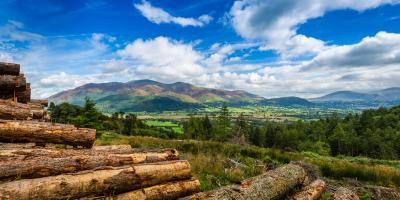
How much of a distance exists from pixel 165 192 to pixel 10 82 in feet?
30.2

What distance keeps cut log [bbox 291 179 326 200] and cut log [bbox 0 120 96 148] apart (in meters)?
6.18

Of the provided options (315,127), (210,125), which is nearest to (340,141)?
(315,127)

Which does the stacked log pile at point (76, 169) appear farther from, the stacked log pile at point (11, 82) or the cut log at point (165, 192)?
the stacked log pile at point (11, 82)

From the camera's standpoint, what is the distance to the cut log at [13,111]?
9977 millimetres

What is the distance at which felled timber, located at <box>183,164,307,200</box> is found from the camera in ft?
23.8

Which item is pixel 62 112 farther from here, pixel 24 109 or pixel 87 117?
pixel 24 109

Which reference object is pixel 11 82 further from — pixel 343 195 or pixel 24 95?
pixel 343 195

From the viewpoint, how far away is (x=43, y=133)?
8.80 m

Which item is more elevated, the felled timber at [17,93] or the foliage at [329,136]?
the felled timber at [17,93]

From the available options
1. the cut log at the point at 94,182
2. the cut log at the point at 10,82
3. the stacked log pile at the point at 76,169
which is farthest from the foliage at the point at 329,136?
the cut log at the point at 94,182

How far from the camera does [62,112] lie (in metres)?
75.6

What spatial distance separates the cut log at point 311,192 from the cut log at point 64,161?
3.76 m

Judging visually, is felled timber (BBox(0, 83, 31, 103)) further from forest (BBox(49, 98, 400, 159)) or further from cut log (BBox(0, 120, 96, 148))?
forest (BBox(49, 98, 400, 159))

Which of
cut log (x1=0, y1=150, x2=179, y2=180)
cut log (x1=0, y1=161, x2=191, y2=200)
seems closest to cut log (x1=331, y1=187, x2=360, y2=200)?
cut log (x1=0, y1=161, x2=191, y2=200)
